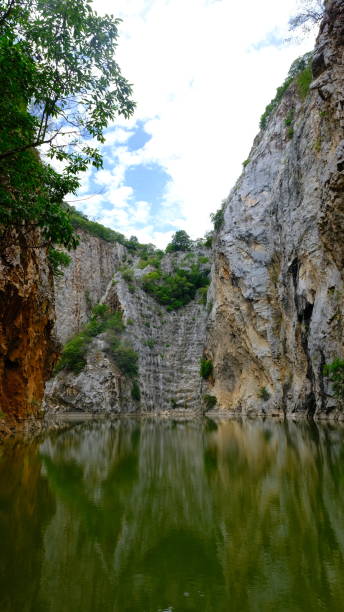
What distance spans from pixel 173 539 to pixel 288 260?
100ft

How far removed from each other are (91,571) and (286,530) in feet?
7.85

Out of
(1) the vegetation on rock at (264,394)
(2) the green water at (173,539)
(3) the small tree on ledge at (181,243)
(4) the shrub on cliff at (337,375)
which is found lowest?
(2) the green water at (173,539)

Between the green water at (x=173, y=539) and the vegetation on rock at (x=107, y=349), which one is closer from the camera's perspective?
the green water at (x=173, y=539)

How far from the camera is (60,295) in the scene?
2670 inches

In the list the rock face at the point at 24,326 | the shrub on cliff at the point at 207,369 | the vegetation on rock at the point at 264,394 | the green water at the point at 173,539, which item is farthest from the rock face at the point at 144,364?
the green water at the point at 173,539

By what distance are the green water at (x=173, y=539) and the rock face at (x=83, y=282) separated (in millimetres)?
59036

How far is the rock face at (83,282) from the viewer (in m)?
67.6

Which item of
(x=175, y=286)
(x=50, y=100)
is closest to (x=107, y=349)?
(x=175, y=286)

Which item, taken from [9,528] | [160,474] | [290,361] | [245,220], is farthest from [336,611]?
[245,220]

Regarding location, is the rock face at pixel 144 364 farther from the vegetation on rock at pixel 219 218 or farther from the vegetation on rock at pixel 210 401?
the vegetation on rock at pixel 219 218

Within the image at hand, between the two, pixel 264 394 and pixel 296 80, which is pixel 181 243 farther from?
pixel 264 394

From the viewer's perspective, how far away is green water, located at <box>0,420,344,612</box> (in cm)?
347

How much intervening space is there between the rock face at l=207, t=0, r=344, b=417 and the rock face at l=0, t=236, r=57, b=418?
14.9 metres

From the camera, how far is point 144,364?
6350 cm
